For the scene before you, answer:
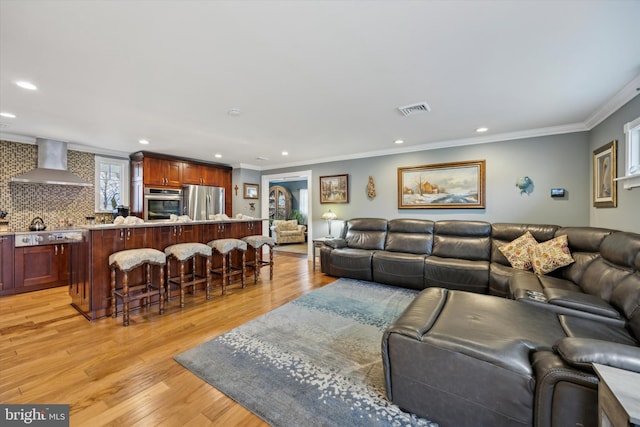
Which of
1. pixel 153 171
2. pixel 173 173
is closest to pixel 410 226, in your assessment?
pixel 173 173

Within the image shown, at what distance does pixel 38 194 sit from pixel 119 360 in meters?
4.02

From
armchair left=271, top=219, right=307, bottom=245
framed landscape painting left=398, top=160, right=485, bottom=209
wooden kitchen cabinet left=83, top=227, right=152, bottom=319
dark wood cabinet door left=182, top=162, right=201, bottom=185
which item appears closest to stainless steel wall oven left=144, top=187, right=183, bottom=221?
dark wood cabinet door left=182, top=162, right=201, bottom=185

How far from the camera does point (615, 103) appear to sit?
8.71ft

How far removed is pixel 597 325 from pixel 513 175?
304 centimetres

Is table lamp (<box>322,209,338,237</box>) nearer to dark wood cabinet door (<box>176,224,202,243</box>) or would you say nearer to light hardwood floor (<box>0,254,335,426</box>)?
light hardwood floor (<box>0,254,335,426</box>)

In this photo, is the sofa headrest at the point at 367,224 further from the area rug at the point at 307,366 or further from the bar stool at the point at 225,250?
the bar stool at the point at 225,250

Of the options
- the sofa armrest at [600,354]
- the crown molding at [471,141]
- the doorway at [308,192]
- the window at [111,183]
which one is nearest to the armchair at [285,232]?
the doorway at [308,192]

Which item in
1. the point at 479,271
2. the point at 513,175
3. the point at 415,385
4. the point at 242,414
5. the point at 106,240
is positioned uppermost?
the point at 513,175

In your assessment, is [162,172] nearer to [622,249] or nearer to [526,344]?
[526,344]

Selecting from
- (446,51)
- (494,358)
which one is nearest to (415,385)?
(494,358)

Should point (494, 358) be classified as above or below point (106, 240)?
below

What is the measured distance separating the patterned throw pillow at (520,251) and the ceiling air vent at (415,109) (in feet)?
7.02

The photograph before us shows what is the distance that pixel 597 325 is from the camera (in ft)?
5.18

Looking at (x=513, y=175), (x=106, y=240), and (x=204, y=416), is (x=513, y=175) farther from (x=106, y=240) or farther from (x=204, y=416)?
(x=106, y=240)
